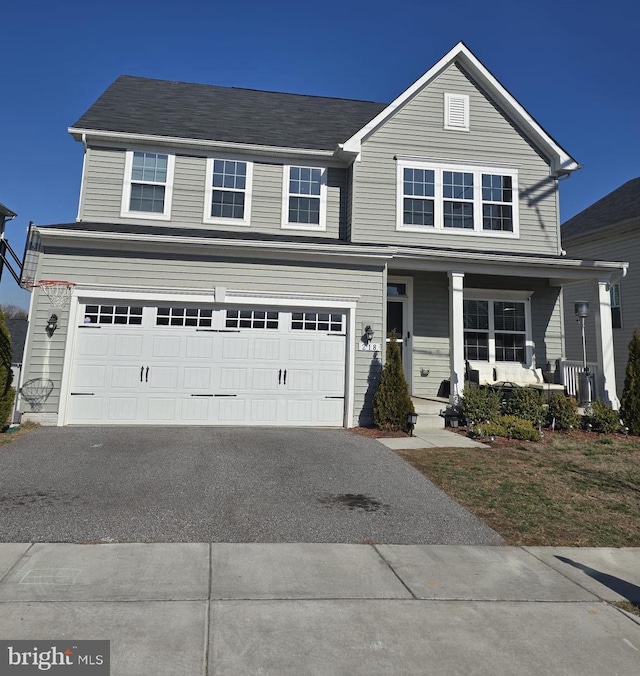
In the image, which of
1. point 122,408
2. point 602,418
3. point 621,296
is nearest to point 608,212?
point 621,296

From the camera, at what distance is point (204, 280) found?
9.91m

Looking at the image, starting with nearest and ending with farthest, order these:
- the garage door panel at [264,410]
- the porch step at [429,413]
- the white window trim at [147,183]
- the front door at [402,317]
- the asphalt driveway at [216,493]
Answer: the asphalt driveway at [216,493]
the garage door panel at [264,410]
the porch step at [429,413]
the white window trim at [147,183]
the front door at [402,317]

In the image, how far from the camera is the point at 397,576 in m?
3.67

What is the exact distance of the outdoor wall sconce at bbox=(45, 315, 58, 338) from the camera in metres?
9.20

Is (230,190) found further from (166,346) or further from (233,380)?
(233,380)

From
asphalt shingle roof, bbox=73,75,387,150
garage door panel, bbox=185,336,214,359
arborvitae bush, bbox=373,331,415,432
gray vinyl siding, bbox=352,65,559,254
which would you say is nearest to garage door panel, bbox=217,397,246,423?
garage door panel, bbox=185,336,214,359

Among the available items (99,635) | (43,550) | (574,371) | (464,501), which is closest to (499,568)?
(464,501)

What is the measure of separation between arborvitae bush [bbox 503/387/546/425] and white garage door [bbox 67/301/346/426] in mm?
3779

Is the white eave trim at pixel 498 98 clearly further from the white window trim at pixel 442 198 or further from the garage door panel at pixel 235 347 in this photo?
the garage door panel at pixel 235 347

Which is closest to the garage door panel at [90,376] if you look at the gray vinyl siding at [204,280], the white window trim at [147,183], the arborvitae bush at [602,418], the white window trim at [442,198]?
the gray vinyl siding at [204,280]

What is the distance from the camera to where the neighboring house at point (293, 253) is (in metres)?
9.55

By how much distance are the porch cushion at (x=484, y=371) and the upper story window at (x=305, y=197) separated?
512 cm

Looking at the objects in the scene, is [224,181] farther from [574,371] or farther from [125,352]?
[574,371]

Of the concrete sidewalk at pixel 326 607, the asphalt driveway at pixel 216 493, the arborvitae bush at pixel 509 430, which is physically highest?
the arborvitae bush at pixel 509 430
